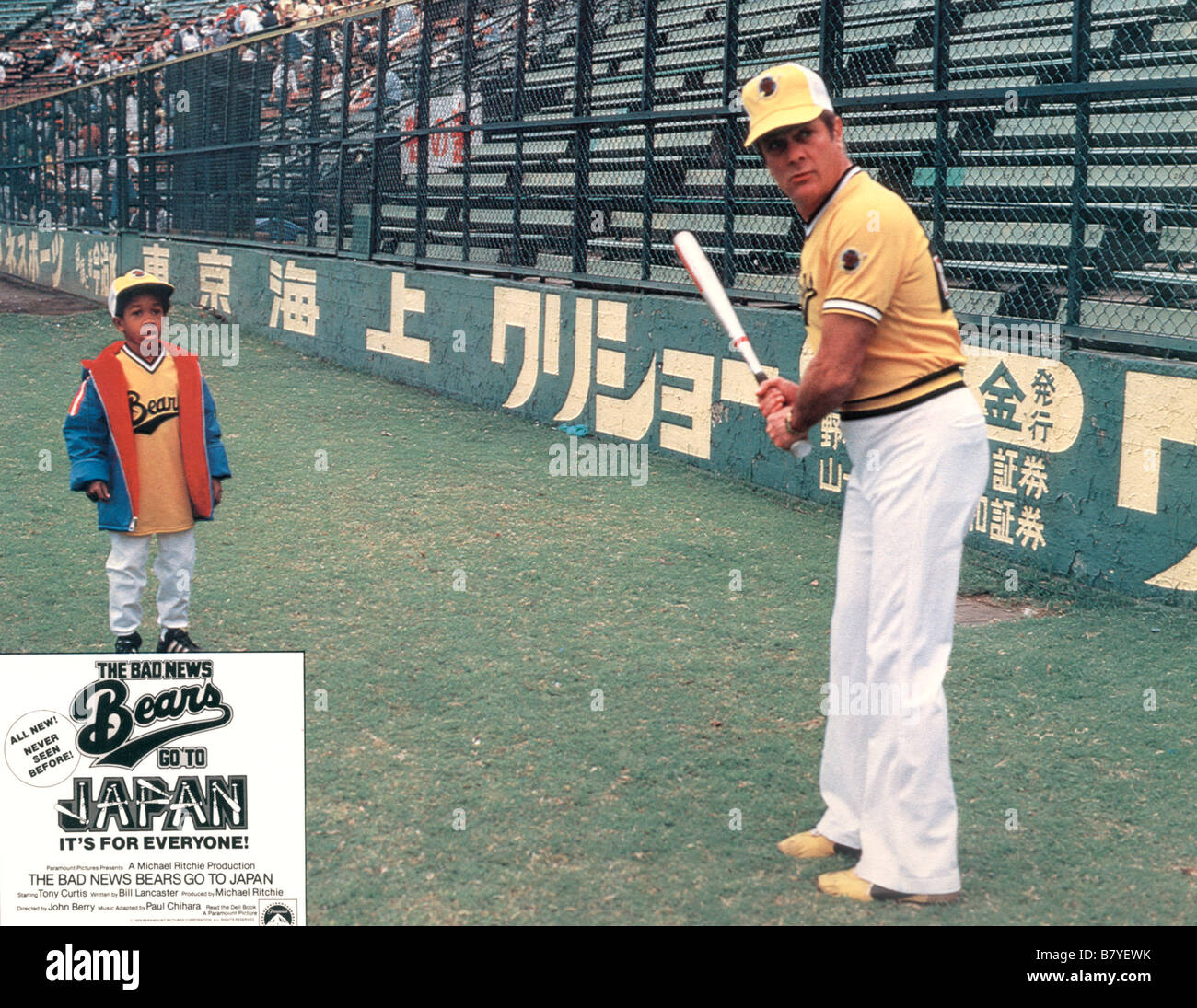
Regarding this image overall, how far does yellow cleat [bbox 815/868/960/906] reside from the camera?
330cm

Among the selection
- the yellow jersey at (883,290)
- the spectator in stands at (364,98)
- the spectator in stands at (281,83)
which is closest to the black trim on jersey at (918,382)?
the yellow jersey at (883,290)

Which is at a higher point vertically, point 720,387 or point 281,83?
point 281,83

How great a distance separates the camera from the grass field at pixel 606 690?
3441 millimetres

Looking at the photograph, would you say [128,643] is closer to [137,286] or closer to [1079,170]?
[137,286]

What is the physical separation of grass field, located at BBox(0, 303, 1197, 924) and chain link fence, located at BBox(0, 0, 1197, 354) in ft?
5.75

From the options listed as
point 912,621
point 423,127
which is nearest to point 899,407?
point 912,621

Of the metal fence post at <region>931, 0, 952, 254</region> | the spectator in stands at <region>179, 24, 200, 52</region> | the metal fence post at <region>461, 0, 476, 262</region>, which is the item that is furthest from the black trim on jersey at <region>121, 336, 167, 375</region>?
the spectator in stands at <region>179, 24, 200, 52</region>

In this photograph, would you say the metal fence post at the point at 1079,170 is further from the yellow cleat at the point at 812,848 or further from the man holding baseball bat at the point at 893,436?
the yellow cleat at the point at 812,848

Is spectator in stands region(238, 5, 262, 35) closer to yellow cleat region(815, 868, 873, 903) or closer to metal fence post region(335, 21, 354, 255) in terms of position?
metal fence post region(335, 21, 354, 255)

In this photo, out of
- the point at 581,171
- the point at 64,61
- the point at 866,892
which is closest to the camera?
the point at 866,892

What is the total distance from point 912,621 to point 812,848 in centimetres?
77

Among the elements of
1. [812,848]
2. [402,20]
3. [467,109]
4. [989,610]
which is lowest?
[812,848]

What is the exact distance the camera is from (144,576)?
16.4 ft

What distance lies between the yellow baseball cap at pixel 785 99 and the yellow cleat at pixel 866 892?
1845mm
